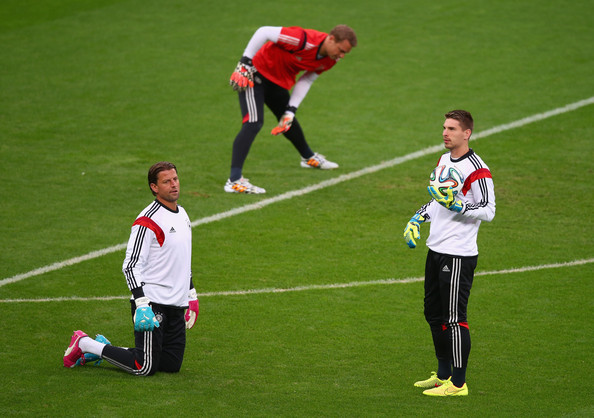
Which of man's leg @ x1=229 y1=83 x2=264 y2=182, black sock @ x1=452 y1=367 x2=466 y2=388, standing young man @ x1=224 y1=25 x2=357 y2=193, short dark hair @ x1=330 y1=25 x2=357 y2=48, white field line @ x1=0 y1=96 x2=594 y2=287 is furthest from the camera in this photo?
man's leg @ x1=229 y1=83 x2=264 y2=182

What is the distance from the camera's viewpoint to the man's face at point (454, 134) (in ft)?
19.8

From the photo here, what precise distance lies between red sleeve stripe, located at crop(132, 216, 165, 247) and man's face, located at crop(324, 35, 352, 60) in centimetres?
542

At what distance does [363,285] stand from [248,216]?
2496mm

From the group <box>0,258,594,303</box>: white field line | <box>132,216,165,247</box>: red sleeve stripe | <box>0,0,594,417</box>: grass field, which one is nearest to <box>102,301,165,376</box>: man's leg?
<box>0,0,594,417</box>: grass field

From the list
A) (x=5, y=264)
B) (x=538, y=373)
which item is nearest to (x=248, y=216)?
(x=5, y=264)

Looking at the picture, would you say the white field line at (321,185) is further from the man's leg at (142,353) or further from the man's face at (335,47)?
the man's leg at (142,353)

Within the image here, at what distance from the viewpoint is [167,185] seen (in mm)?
6266

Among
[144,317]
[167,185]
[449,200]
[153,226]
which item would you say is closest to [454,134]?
[449,200]

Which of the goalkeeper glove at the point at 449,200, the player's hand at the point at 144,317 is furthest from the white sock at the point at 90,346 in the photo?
the goalkeeper glove at the point at 449,200

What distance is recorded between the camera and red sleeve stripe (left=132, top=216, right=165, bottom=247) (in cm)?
621

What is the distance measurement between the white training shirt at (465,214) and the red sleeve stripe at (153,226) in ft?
6.28

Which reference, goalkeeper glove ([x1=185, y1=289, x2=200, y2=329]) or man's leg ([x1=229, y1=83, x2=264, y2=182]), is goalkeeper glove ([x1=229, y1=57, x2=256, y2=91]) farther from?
goalkeeper glove ([x1=185, y1=289, x2=200, y2=329])

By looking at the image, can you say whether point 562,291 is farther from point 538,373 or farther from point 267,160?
point 267,160

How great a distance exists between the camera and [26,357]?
6.81 m
